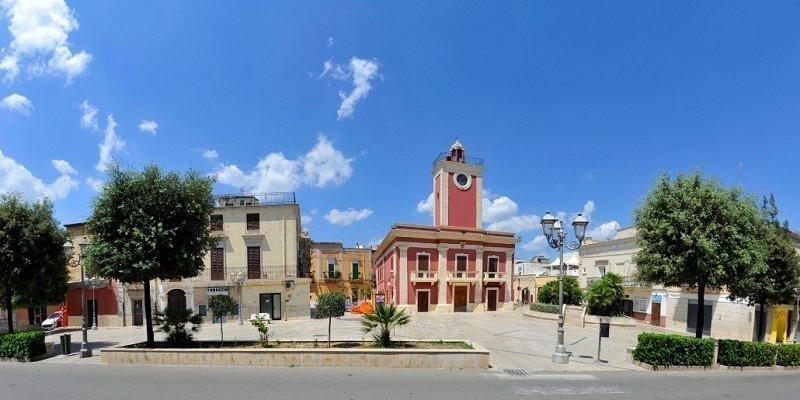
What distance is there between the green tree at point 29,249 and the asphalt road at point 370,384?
18.0 feet

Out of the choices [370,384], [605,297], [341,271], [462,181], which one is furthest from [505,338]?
[341,271]

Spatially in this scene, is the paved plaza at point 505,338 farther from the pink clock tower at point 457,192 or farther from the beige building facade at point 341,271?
the beige building facade at point 341,271

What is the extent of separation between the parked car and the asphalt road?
1938 centimetres

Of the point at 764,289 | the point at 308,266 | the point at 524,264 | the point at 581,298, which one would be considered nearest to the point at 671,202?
the point at 764,289

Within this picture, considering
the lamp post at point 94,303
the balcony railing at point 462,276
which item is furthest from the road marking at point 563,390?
the lamp post at point 94,303

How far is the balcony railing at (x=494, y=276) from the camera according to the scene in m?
39.7

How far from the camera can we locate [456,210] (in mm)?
41469

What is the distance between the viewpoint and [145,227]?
14133mm

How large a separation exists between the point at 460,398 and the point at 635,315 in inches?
1314

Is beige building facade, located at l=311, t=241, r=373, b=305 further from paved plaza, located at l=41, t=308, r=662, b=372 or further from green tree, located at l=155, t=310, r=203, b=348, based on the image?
green tree, located at l=155, t=310, r=203, b=348

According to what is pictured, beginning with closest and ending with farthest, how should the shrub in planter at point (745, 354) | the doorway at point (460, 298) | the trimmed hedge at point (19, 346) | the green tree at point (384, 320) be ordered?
the green tree at point (384, 320) → the shrub in planter at point (745, 354) → the trimmed hedge at point (19, 346) → the doorway at point (460, 298)

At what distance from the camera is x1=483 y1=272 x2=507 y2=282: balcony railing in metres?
39.7

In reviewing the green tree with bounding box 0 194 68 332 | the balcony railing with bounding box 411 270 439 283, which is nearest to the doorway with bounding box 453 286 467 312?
the balcony railing with bounding box 411 270 439 283

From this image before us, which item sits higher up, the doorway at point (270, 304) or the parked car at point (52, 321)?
the doorway at point (270, 304)
